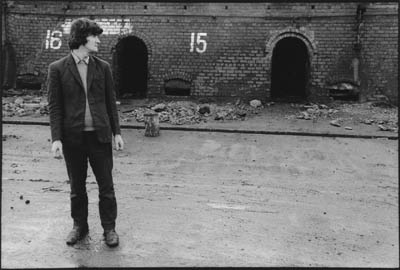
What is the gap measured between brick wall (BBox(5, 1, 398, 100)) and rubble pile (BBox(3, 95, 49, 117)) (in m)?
1.29

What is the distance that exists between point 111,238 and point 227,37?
31.1 ft

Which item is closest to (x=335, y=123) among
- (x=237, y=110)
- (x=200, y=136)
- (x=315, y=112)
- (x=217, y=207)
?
(x=315, y=112)

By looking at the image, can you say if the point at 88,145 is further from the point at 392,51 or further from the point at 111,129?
the point at 392,51

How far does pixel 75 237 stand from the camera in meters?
3.39

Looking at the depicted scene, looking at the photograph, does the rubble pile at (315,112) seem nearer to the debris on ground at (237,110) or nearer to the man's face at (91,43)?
the debris on ground at (237,110)

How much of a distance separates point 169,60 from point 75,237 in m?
9.34

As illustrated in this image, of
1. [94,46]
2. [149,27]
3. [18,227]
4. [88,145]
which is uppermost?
[149,27]

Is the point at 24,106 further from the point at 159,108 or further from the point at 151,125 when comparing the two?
the point at 151,125

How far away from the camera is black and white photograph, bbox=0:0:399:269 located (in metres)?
3.26

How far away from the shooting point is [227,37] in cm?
1193

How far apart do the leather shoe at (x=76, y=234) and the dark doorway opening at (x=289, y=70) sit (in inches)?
382

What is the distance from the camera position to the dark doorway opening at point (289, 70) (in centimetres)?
1261

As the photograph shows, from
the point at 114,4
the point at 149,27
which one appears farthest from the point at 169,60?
the point at 114,4

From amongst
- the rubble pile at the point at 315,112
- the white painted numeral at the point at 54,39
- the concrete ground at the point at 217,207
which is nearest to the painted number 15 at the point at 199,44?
the rubble pile at the point at 315,112
